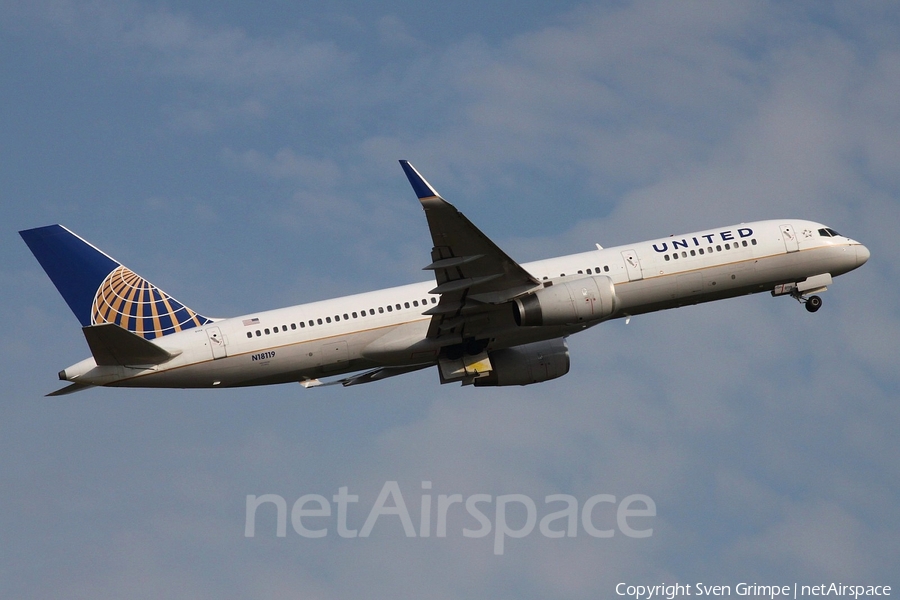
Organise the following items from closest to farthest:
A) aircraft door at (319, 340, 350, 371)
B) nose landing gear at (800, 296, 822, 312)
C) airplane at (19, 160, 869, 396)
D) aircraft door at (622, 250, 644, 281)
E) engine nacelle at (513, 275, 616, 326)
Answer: airplane at (19, 160, 869, 396), engine nacelle at (513, 275, 616, 326), aircraft door at (319, 340, 350, 371), aircraft door at (622, 250, 644, 281), nose landing gear at (800, 296, 822, 312)

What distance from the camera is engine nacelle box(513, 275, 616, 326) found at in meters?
39.3

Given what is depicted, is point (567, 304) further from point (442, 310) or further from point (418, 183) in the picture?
point (418, 183)

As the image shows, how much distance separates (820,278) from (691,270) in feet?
23.4

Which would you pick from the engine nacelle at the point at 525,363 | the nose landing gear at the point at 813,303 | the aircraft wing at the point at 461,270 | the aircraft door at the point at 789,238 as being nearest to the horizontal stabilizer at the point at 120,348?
the aircraft wing at the point at 461,270

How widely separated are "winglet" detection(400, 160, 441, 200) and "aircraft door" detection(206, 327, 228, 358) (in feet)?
35.0

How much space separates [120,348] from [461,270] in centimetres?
1291

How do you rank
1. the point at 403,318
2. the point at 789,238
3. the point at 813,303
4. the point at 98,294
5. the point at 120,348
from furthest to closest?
the point at 813,303
the point at 789,238
the point at 98,294
the point at 403,318
the point at 120,348

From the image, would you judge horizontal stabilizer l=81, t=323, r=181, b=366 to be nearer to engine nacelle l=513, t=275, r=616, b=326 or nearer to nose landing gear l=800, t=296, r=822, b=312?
engine nacelle l=513, t=275, r=616, b=326

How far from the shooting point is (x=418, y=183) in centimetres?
3491

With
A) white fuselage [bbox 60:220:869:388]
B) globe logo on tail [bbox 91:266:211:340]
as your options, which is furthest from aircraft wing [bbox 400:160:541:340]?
globe logo on tail [bbox 91:266:211:340]

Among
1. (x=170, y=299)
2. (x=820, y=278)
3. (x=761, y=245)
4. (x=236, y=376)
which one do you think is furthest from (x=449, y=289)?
(x=820, y=278)

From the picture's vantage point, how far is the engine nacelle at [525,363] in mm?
45281

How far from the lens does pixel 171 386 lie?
132 ft

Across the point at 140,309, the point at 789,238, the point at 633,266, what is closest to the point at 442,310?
the point at 633,266
